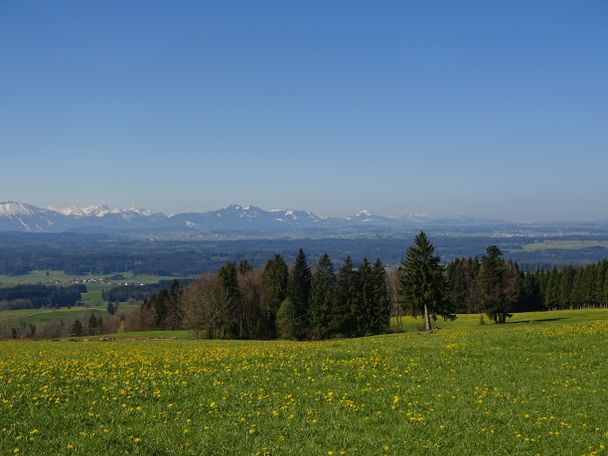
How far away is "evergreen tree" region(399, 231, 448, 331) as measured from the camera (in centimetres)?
5853

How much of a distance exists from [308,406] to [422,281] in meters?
46.5

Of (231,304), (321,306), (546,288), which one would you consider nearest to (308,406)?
(321,306)

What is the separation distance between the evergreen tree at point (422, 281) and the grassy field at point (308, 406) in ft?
121

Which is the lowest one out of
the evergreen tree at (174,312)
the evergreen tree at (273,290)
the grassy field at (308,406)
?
the evergreen tree at (174,312)

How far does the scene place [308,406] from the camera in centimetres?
1408

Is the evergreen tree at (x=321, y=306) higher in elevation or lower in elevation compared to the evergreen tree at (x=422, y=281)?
lower

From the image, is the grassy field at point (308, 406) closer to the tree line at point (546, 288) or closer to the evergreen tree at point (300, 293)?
the evergreen tree at point (300, 293)

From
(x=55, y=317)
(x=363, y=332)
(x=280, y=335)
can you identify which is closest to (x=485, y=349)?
(x=363, y=332)

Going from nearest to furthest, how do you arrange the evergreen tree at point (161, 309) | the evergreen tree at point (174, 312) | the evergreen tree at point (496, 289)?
the evergreen tree at point (496, 289) < the evergreen tree at point (174, 312) < the evergreen tree at point (161, 309)

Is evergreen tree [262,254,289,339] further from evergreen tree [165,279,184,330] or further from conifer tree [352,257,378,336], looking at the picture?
evergreen tree [165,279,184,330]

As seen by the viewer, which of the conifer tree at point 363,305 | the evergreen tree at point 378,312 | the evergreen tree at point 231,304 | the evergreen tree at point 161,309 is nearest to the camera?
the conifer tree at point 363,305

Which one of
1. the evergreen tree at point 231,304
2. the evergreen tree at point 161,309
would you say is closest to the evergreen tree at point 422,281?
the evergreen tree at point 231,304

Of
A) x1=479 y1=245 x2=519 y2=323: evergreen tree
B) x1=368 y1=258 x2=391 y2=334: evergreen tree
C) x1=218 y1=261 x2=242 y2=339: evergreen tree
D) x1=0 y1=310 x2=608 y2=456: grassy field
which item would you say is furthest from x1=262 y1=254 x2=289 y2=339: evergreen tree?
x1=0 y1=310 x2=608 y2=456: grassy field

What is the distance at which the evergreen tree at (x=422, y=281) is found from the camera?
58.5 meters
